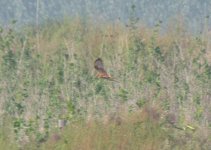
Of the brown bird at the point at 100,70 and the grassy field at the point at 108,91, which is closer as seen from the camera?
the grassy field at the point at 108,91

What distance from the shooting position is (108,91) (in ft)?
23.5

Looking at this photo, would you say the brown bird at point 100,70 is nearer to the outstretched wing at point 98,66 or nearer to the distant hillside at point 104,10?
the outstretched wing at point 98,66

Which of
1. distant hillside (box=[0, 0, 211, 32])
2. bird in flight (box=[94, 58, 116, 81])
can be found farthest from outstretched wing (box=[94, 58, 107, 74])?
distant hillside (box=[0, 0, 211, 32])

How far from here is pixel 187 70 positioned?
780 cm

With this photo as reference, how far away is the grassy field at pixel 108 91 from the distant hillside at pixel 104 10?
0.38 m

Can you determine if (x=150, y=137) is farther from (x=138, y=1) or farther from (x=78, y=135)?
(x=138, y=1)

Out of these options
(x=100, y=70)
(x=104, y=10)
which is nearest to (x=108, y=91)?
(x=100, y=70)

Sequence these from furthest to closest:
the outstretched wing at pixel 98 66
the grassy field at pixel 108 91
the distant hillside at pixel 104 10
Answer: the distant hillside at pixel 104 10
the outstretched wing at pixel 98 66
the grassy field at pixel 108 91

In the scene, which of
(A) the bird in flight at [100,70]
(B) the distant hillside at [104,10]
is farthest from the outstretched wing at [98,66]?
(B) the distant hillside at [104,10]

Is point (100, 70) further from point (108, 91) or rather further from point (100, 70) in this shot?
point (108, 91)

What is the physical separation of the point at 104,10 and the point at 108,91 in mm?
3350

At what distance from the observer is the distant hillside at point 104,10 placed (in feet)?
33.2

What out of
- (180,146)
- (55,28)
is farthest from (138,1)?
(180,146)

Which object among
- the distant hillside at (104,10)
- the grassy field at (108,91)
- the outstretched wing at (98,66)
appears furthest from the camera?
the distant hillside at (104,10)
